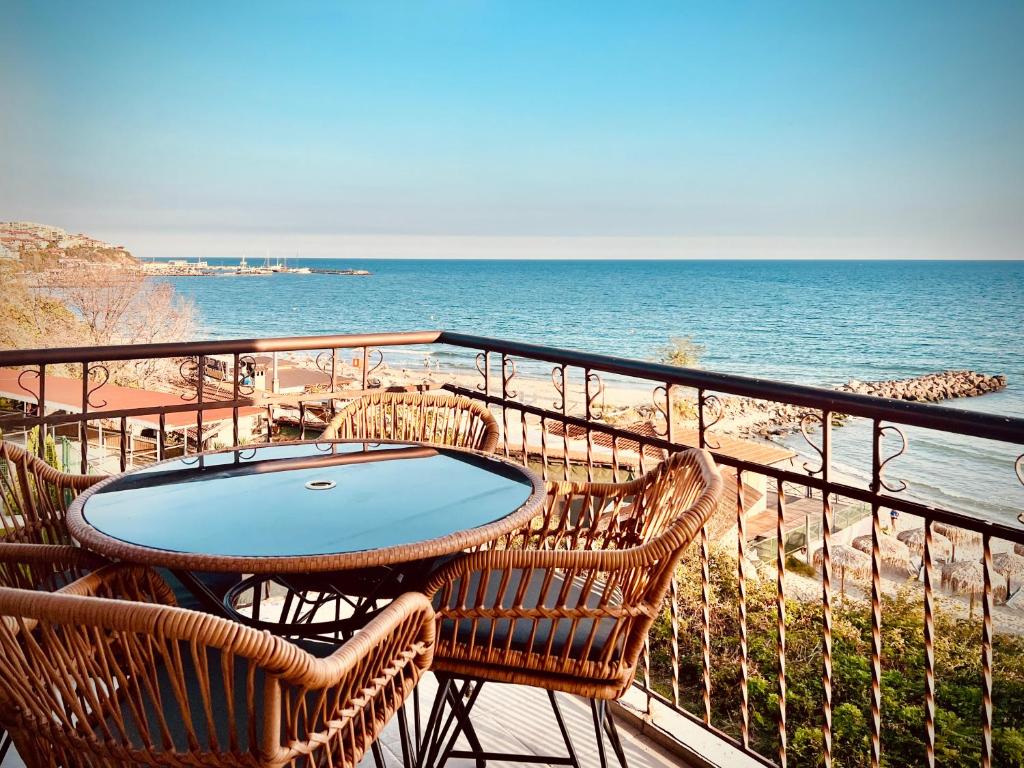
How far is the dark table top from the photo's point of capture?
1.50m

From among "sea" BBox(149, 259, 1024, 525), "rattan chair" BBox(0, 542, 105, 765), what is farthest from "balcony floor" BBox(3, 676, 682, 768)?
"sea" BBox(149, 259, 1024, 525)

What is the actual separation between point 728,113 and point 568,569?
4746cm

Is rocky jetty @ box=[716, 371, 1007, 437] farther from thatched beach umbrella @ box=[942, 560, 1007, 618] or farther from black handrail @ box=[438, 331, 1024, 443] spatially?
black handrail @ box=[438, 331, 1024, 443]

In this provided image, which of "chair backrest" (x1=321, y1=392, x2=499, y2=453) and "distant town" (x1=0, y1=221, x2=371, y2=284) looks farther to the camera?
"distant town" (x1=0, y1=221, x2=371, y2=284)

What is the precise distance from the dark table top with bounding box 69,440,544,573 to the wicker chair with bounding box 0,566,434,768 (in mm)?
234

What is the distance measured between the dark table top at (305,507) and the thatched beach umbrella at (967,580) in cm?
1235

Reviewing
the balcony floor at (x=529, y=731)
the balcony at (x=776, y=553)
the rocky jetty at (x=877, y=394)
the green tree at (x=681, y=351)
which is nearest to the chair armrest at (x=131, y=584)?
the balcony floor at (x=529, y=731)

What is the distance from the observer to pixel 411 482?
6.77 ft

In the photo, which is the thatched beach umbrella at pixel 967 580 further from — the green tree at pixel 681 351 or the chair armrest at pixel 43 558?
the green tree at pixel 681 351

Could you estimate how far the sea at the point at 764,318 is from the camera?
2125cm

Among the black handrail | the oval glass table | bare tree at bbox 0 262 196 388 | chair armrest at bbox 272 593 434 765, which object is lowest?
chair armrest at bbox 272 593 434 765

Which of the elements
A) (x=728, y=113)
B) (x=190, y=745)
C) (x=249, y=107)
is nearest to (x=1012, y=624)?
(x=190, y=745)

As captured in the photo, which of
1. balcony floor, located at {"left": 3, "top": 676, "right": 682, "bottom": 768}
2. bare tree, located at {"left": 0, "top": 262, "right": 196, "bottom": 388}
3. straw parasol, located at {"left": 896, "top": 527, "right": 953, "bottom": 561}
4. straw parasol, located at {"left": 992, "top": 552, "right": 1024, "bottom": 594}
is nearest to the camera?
balcony floor, located at {"left": 3, "top": 676, "right": 682, "bottom": 768}

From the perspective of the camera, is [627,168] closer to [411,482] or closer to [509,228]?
[509,228]
